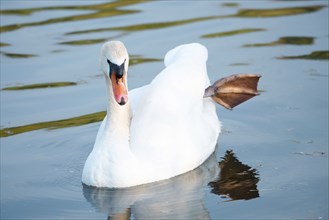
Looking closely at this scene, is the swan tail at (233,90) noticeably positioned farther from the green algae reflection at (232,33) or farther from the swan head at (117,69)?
the green algae reflection at (232,33)

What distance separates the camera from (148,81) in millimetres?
11461

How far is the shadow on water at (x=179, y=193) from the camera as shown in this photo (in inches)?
295

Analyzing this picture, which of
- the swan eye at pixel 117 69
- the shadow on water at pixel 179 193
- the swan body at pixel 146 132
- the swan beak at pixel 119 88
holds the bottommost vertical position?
the shadow on water at pixel 179 193

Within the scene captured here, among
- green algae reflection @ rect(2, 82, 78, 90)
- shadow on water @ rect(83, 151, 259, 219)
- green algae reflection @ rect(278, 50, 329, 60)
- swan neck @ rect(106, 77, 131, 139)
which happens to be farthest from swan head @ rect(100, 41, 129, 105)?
green algae reflection @ rect(278, 50, 329, 60)

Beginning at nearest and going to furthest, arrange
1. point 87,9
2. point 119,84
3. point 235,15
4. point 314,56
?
1. point 119,84
2. point 314,56
3. point 235,15
4. point 87,9

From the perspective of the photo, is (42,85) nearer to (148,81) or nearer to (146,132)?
(148,81)

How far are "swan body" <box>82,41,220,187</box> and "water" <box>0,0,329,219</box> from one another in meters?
0.13

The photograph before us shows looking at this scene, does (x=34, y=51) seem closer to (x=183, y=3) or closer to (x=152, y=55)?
(x=152, y=55)

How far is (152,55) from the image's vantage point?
41.1ft

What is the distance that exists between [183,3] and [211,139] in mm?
7009

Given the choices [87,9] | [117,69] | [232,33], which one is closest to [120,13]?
[87,9]

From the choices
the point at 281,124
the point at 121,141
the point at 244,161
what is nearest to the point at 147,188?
the point at 121,141

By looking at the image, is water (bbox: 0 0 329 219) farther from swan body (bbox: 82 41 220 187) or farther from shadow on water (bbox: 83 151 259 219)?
swan body (bbox: 82 41 220 187)

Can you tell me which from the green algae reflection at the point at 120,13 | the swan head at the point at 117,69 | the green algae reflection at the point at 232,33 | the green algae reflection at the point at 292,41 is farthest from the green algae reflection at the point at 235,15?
the swan head at the point at 117,69
